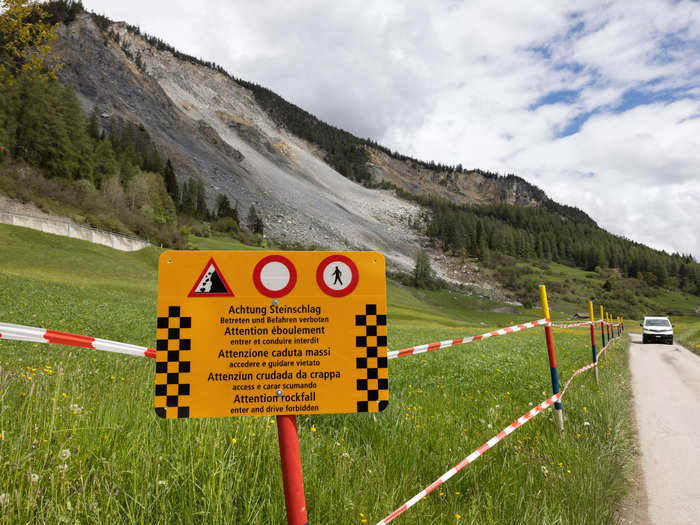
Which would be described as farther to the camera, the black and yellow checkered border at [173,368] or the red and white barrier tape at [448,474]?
the red and white barrier tape at [448,474]

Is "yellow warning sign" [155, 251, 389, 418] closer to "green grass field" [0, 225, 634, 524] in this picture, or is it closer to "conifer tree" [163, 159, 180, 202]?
"green grass field" [0, 225, 634, 524]

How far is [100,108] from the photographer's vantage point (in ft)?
456

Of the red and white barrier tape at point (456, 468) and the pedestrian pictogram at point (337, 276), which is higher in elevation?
the pedestrian pictogram at point (337, 276)

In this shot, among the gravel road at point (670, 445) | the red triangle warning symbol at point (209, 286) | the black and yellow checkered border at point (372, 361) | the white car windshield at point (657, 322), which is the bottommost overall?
the gravel road at point (670, 445)

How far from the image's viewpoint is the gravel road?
4.00 meters

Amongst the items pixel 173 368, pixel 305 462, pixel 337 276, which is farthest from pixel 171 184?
pixel 337 276

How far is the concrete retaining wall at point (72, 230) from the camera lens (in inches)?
1795

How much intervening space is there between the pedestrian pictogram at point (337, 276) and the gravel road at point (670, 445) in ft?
12.2

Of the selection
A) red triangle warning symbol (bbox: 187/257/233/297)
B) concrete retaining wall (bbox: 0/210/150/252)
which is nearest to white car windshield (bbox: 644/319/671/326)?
red triangle warning symbol (bbox: 187/257/233/297)

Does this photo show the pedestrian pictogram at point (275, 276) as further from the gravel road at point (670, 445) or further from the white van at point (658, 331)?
the white van at point (658, 331)

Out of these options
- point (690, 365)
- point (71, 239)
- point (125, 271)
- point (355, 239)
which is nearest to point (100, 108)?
point (355, 239)

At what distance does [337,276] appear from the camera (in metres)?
2.39

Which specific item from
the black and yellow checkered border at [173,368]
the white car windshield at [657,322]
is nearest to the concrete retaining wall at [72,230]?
the black and yellow checkered border at [173,368]

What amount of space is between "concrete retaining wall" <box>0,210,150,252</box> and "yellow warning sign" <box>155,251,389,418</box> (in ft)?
184
